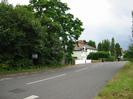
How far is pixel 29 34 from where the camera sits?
36.4 metres

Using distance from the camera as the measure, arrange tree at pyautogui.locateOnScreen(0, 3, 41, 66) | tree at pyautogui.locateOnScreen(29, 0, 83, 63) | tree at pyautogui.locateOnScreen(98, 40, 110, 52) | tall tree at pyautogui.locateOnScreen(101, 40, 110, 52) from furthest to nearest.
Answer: tall tree at pyautogui.locateOnScreen(101, 40, 110, 52), tree at pyautogui.locateOnScreen(98, 40, 110, 52), tree at pyautogui.locateOnScreen(29, 0, 83, 63), tree at pyautogui.locateOnScreen(0, 3, 41, 66)

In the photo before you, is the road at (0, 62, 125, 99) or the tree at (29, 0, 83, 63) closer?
the road at (0, 62, 125, 99)

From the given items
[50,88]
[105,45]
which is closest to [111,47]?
[105,45]

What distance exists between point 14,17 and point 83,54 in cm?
8874

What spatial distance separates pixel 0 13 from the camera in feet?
109

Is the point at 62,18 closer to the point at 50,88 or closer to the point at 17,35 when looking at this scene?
the point at 17,35

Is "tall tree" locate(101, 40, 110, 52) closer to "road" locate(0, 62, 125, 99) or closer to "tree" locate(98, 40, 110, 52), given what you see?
"tree" locate(98, 40, 110, 52)

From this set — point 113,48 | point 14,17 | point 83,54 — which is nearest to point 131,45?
point 14,17

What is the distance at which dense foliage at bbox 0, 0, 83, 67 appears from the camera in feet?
109

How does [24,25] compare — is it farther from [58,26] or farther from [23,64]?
[58,26]

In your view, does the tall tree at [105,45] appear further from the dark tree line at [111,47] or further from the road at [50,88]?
the road at [50,88]

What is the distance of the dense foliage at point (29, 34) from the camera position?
109ft

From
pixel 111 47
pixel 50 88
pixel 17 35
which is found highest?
pixel 111 47

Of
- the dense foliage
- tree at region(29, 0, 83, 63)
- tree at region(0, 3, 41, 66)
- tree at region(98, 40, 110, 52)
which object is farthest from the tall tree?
tree at region(0, 3, 41, 66)
